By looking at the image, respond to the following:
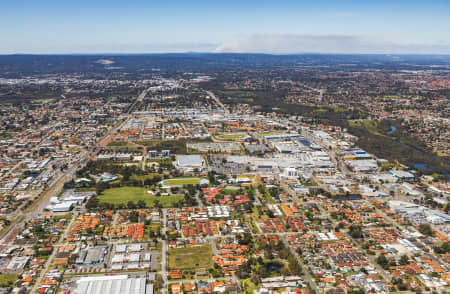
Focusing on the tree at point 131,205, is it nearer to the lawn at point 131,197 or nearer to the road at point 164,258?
the lawn at point 131,197

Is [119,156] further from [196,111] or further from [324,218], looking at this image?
[196,111]

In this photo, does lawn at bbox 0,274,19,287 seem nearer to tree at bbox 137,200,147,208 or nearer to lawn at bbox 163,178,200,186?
tree at bbox 137,200,147,208

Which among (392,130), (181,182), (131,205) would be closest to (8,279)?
(131,205)

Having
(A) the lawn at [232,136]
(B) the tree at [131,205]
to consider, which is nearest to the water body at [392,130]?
(A) the lawn at [232,136]

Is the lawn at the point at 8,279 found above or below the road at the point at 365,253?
above

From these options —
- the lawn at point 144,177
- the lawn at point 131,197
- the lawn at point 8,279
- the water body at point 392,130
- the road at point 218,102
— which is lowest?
the lawn at point 8,279
